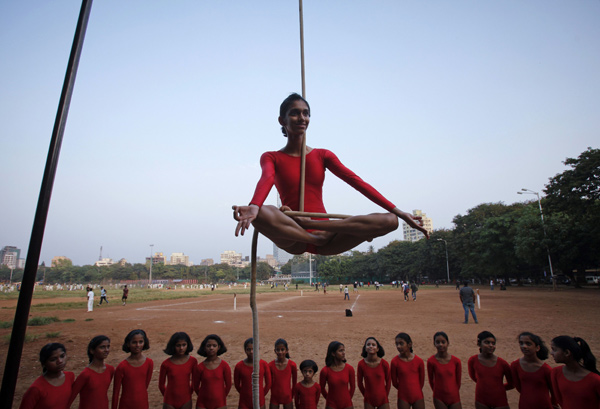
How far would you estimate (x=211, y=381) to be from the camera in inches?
164

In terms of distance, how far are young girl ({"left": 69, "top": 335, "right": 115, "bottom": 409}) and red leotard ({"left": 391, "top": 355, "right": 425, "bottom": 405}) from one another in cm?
346

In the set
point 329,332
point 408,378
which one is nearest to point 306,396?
point 408,378

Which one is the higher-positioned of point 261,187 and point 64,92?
point 64,92

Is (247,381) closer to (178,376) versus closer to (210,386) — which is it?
(210,386)

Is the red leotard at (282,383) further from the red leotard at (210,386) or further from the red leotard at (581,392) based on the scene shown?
the red leotard at (581,392)

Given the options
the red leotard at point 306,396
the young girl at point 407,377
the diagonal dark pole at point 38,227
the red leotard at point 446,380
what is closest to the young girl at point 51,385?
the diagonal dark pole at point 38,227

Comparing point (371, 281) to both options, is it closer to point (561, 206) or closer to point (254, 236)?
point (561, 206)

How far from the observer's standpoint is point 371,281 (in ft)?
264

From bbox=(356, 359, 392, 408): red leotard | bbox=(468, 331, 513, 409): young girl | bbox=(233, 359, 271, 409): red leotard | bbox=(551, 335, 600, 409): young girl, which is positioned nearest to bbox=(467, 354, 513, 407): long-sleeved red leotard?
bbox=(468, 331, 513, 409): young girl

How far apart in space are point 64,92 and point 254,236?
6.16ft

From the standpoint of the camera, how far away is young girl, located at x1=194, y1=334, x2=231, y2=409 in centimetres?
412

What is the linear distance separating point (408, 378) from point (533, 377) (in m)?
1.39

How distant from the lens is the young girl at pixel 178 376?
158 inches

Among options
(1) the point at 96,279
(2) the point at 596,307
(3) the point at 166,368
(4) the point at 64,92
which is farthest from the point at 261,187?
(1) the point at 96,279
